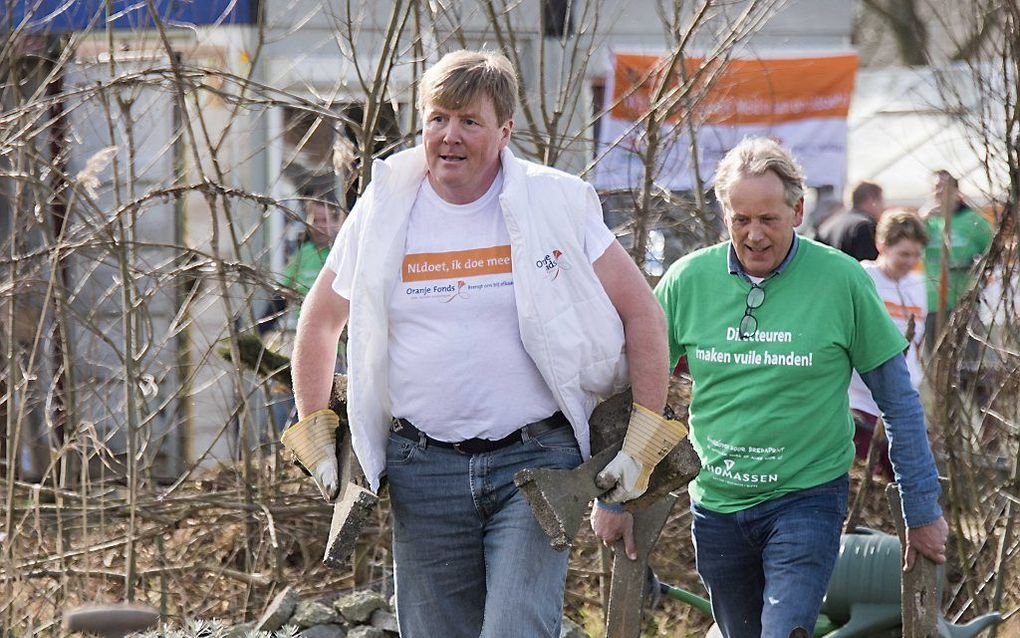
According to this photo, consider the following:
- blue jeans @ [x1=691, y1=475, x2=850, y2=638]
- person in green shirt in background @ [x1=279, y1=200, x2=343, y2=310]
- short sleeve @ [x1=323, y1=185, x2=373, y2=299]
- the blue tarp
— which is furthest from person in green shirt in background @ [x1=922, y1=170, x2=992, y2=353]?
the blue tarp

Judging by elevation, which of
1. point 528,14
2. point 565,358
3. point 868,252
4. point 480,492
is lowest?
point 480,492

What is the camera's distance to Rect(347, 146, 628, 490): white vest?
325cm

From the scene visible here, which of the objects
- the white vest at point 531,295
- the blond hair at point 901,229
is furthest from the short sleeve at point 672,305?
the blond hair at point 901,229

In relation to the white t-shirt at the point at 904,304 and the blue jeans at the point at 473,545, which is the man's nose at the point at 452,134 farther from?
the white t-shirt at the point at 904,304

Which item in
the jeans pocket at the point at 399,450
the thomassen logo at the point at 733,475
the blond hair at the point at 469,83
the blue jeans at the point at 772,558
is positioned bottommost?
the blue jeans at the point at 772,558

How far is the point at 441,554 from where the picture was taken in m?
3.46

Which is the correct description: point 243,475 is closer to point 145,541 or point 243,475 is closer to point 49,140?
point 145,541

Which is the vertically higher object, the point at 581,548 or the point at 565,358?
the point at 565,358

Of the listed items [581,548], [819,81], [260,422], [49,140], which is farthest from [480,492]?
[819,81]

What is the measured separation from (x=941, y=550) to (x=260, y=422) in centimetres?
315

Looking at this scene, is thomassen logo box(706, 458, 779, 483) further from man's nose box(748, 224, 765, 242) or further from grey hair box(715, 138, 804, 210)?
grey hair box(715, 138, 804, 210)

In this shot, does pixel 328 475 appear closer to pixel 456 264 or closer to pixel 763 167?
pixel 456 264

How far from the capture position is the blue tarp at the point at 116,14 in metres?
6.16

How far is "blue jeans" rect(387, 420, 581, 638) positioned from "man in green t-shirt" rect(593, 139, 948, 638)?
635 millimetres
